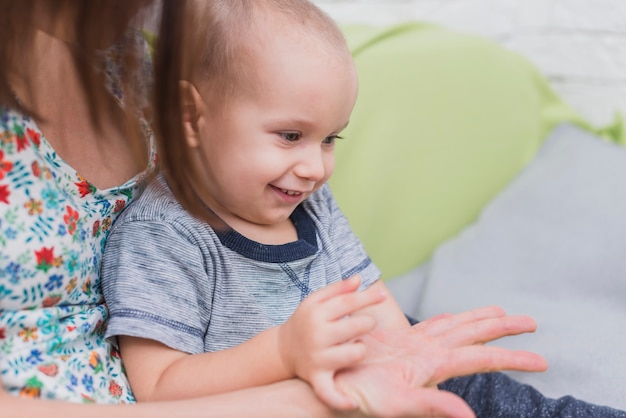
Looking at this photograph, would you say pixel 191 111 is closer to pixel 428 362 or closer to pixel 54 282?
pixel 54 282

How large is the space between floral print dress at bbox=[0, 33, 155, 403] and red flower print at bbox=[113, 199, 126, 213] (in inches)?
1.2

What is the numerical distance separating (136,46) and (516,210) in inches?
32.5

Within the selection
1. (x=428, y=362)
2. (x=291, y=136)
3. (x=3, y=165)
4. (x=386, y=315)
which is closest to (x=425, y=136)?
(x=386, y=315)

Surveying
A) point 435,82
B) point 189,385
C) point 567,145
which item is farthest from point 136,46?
point 567,145

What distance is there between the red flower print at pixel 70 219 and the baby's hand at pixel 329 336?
0.24 m

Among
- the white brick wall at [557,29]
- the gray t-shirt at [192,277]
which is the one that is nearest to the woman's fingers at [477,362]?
the gray t-shirt at [192,277]

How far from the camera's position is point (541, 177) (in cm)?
155

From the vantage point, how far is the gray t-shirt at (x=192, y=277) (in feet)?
2.69

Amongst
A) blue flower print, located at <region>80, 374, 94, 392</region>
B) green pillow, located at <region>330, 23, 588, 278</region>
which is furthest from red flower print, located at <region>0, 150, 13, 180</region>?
green pillow, located at <region>330, 23, 588, 278</region>

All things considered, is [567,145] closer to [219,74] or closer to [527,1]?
[527,1]

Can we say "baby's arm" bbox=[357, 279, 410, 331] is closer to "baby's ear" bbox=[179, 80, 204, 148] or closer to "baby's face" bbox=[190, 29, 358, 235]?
"baby's face" bbox=[190, 29, 358, 235]

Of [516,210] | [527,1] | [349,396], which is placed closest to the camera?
[349,396]

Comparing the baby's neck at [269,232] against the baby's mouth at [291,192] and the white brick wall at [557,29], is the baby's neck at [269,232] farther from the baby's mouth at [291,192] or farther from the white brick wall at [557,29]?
the white brick wall at [557,29]

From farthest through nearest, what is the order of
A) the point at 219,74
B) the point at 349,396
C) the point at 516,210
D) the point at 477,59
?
→ the point at 477,59 → the point at 516,210 → the point at 219,74 → the point at 349,396
